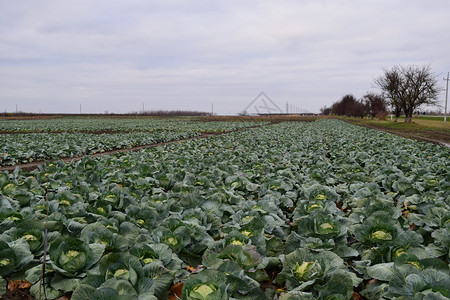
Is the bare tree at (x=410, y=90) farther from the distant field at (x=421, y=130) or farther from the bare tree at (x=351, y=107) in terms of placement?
the bare tree at (x=351, y=107)

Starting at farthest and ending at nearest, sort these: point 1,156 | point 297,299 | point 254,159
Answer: point 1,156 < point 254,159 < point 297,299

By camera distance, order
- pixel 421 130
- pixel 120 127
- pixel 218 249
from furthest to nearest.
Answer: pixel 120 127 < pixel 421 130 < pixel 218 249

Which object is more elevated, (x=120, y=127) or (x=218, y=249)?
(x=120, y=127)

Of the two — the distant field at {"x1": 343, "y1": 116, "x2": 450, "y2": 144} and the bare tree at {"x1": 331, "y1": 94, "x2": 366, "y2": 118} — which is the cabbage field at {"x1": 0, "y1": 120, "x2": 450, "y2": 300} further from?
the bare tree at {"x1": 331, "y1": 94, "x2": 366, "y2": 118}

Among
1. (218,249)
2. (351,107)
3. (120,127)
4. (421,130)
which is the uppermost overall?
(351,107)

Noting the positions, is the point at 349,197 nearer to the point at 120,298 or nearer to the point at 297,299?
the point at 297,299

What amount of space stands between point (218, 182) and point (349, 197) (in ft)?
7.50

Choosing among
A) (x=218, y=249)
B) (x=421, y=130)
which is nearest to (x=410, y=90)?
(x=421, y=130)

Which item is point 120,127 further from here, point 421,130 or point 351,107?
point 351,107

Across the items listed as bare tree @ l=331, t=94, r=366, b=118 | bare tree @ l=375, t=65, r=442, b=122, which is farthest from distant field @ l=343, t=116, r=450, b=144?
bare tree @ l=331, t=94, r=366, b=118

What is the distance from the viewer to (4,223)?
11.4ft

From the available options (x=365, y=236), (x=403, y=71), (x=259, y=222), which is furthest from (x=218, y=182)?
(x=403, y=71)

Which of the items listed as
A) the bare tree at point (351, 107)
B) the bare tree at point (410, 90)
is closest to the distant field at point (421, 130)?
the bare tree at point (410, 90)

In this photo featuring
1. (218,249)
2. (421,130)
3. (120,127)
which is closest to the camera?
(218,249)
